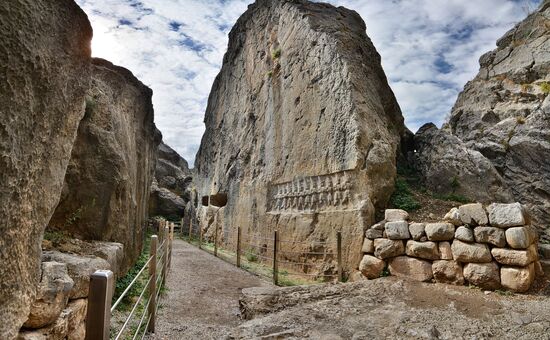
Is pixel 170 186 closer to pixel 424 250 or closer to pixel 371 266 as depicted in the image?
pixel 371 266

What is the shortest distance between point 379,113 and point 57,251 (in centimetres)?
863

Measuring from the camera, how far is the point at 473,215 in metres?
6.30

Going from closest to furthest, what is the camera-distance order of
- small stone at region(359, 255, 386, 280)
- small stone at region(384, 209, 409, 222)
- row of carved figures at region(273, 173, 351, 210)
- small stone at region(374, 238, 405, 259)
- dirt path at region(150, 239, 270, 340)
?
dirt path at region(150, 239, 270, 340), small stone at region(374, 238, 405, 259), small stone at region(359, 255, 386, 280), small stone at region(384, 209, 409, 222), row of carved figures at region(273, 173, 351, 210)

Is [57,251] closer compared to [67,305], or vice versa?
[67,305]

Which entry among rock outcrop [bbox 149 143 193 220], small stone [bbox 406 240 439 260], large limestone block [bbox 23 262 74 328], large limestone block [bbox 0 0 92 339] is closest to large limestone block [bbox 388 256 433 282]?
small stone [bbox 406 240 439 260]

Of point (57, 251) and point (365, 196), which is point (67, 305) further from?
point (365, 196)

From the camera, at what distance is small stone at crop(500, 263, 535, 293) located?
557 cm

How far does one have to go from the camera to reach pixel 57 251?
362 centimetres

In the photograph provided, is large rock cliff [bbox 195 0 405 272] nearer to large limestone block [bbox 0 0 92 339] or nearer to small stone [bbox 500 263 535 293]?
small stone [bbox 500 263 535 293]

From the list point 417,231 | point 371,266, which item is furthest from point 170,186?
point 417,231

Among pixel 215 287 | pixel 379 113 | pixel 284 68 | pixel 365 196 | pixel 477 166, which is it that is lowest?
pixel 215 287

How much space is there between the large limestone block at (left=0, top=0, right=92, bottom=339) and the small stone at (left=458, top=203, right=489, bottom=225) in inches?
251

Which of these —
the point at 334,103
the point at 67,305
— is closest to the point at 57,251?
the point at 67,305

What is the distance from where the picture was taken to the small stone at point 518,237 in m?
5.66
